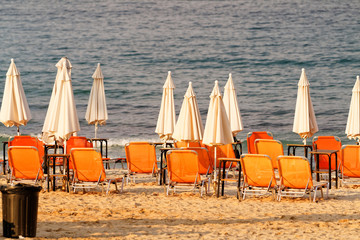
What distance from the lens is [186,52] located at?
134ft

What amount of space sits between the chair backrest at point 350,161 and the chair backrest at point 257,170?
2353 mm

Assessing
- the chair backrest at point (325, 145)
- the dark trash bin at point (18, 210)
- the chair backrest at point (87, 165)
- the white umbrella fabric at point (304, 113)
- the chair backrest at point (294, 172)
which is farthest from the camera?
the white umbrella fabric at point (304, 113)

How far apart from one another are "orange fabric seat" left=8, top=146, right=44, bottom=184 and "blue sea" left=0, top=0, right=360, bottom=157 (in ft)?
56.1

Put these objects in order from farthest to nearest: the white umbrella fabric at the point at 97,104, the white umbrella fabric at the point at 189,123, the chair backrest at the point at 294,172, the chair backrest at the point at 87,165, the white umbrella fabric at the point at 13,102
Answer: the white umbrella fabric at the point at 97,104, the white umbrella fabric at the point at 13,102, the white umbrella fabric at the point at 189,123, the chair backrest at the point at 87,165, the chair backrest at the point at 294,172

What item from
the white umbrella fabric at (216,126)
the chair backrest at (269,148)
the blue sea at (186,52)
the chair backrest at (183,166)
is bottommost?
the chair backrest at (183,166)

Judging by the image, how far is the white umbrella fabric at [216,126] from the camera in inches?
456

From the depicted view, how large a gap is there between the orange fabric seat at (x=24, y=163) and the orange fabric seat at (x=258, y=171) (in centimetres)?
348

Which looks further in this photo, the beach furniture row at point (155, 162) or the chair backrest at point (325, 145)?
the chair backrest at point (325, 145)

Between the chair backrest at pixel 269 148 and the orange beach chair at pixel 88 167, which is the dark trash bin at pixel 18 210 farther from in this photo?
the chair backrest at pixel 269 148

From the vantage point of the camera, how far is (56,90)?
13188mm

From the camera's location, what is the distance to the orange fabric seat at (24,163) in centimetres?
1112

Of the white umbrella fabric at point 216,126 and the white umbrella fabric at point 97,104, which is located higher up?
the white umbrella fabric at point 97,104

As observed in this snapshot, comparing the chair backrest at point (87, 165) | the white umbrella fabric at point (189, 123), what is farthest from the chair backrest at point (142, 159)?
the chair backrest at point (87, 165)

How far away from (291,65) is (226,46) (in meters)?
4.78
